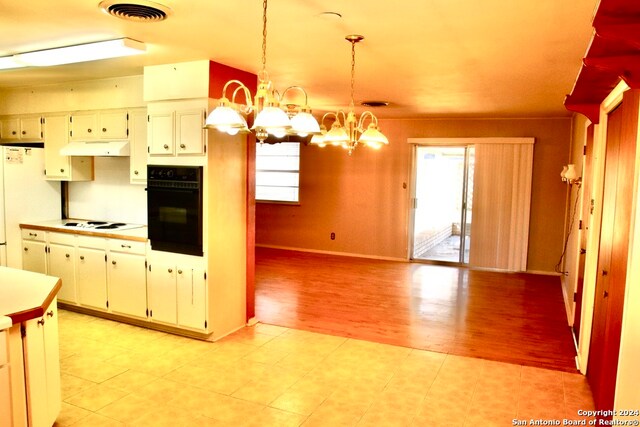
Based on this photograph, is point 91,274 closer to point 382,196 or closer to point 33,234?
point 33,234

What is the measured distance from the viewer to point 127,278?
15.1 ft

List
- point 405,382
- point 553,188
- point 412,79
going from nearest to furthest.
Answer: point 405,382 < point 412,79 < point 553,188

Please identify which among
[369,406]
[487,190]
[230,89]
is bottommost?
[369,406]

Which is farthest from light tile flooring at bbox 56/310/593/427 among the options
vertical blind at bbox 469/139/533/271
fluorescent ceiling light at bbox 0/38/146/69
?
vertical blind at bbox 469/139/533/271

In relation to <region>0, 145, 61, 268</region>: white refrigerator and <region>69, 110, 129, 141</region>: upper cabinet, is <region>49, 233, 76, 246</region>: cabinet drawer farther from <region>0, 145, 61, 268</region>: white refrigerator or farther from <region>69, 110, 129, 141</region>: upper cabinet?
<region>69, 110, 129, 141</region>: upper cabinet

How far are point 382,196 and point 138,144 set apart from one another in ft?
15.5

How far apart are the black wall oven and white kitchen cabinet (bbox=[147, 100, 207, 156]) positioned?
0.17 m

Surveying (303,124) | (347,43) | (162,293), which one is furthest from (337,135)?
(162,293)

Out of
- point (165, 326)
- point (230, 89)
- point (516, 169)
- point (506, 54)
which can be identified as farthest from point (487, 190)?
point (165, 326)

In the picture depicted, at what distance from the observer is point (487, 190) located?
7730mm

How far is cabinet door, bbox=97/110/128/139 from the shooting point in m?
4.79

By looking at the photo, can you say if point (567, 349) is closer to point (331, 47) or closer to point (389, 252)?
point (331, 47)

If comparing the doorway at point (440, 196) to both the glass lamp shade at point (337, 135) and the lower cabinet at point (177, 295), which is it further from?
the glass lamp shade at point (337, 135)

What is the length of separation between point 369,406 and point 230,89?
303 cm
